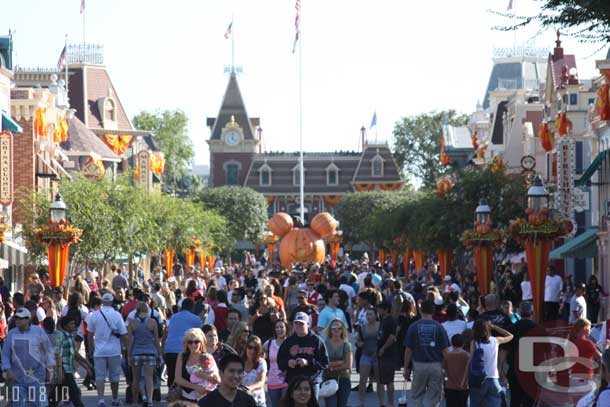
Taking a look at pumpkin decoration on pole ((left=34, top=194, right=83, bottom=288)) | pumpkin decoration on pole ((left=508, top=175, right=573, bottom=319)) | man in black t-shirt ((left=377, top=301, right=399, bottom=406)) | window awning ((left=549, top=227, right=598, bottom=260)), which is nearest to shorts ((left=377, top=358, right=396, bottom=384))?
man in black t-shirt ((left=377, top=301, right=399, bottom=406))

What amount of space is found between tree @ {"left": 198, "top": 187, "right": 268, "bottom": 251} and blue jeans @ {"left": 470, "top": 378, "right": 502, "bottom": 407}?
89.3 m

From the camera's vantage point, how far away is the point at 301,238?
6269cm

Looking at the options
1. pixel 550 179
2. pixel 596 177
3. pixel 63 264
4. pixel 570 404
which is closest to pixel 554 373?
pixel 570 404

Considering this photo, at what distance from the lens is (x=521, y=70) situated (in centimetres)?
11088

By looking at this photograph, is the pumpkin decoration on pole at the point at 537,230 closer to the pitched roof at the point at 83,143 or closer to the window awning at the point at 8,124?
the window awning at the point at 8,124

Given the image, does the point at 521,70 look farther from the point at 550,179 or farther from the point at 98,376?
the point at 98,376

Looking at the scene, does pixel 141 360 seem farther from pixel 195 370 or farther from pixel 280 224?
pixel 280 224

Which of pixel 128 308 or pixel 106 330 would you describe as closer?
pixel 106 330

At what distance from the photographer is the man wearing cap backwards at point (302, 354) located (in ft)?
48.0

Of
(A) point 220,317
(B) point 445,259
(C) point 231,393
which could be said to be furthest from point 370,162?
(C) point 231,393

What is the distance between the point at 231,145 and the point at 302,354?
11429 cm

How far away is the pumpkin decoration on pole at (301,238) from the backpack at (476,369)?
4558 centimetres

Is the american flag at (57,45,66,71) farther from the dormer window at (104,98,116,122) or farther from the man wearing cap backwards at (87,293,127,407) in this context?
the man wearing cap backwards at (87,293,127,407)

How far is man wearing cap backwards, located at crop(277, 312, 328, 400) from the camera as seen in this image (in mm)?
14633
